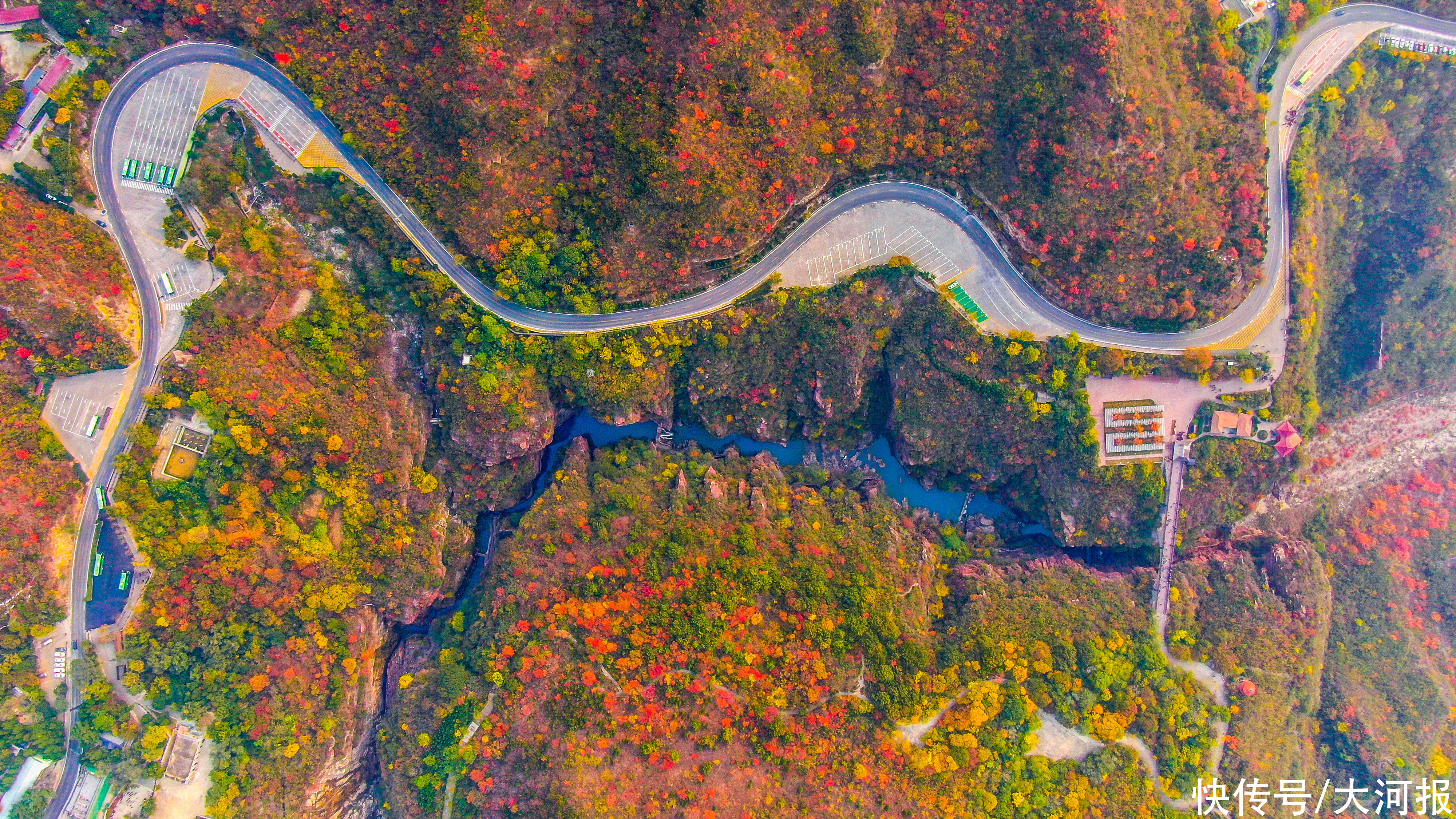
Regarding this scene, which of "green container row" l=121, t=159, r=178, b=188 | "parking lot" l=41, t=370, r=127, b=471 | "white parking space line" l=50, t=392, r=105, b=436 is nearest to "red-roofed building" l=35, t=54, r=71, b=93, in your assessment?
"green container row" l=121, t=159, r=178, b=188

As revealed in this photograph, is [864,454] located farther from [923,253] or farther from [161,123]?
[161,123]

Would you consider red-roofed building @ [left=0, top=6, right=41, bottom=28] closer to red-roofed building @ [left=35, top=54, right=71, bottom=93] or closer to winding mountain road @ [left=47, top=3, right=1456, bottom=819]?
red-roofed building @ [left=35, top=54, right=71, bottom=93]

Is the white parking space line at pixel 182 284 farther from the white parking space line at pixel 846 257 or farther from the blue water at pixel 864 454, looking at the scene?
the white parking space line at pixel 846 257

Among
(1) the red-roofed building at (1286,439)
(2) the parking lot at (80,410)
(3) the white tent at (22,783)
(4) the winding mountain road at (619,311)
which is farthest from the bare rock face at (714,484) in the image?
(3) the white tent at (22,783)

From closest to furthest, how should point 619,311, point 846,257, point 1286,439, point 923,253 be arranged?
point 1286,439, point 923,253, point 846,257, point 619,311

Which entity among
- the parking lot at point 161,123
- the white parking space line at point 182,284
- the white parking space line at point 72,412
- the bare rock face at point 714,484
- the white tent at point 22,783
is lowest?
the white tent at point 22,783

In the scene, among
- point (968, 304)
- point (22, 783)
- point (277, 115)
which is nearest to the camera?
point (22, 783)

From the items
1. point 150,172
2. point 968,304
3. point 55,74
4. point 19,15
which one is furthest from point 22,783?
point 968,304
